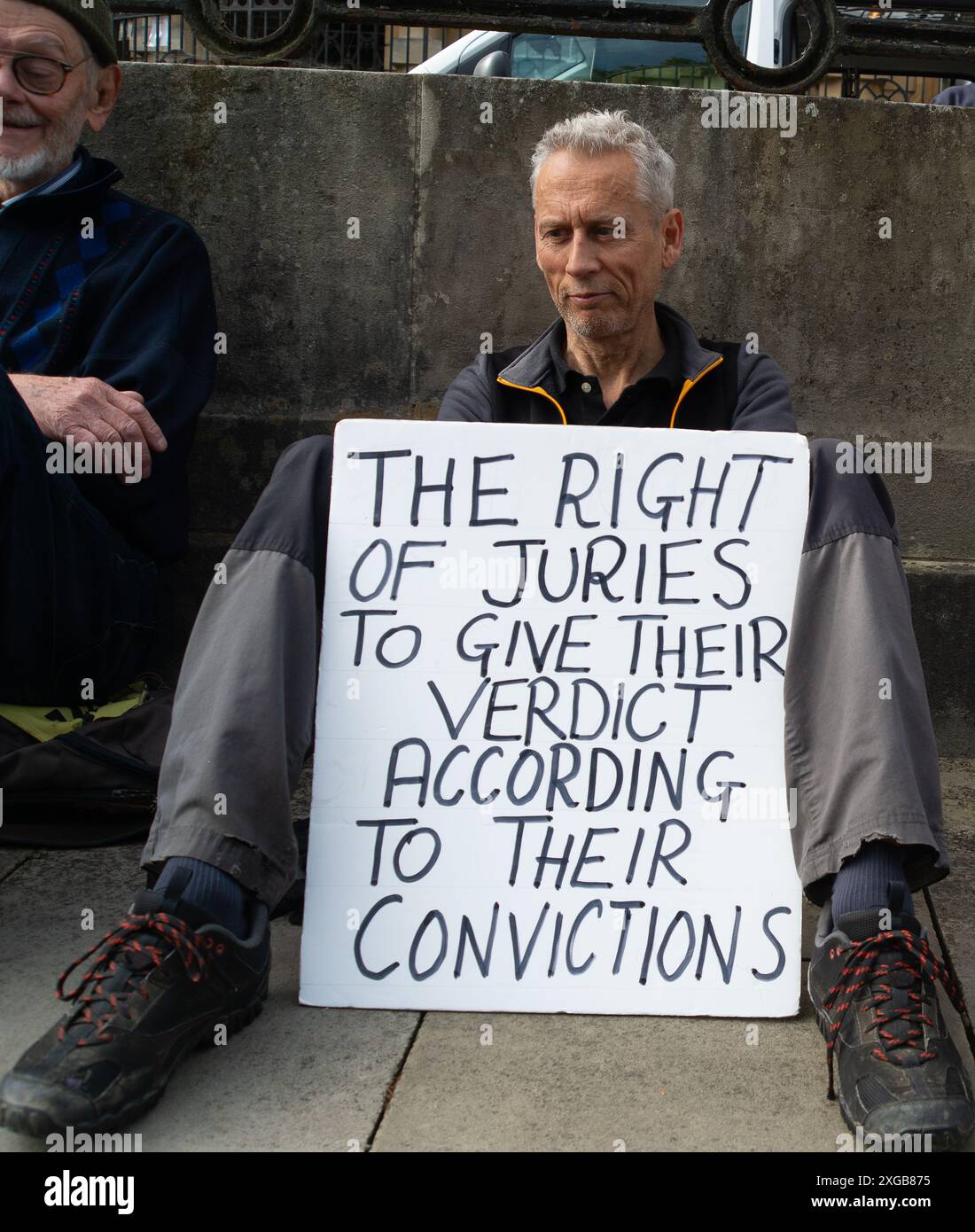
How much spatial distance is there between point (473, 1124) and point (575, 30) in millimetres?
3052

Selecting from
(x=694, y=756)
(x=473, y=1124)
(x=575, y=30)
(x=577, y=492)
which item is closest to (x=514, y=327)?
(x=575, y=30)

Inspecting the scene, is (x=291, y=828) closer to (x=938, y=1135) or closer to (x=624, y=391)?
(x=938, y=1135)

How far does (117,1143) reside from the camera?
6.31ft

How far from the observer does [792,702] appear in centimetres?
244

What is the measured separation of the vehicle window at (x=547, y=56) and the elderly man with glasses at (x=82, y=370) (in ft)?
8.65

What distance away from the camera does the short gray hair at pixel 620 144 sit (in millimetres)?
2883

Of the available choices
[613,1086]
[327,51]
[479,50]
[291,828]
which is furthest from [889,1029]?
[327,51]

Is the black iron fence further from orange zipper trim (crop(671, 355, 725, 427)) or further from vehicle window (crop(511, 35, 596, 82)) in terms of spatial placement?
orange zipper trim (crop(671, 355, 725, 427))

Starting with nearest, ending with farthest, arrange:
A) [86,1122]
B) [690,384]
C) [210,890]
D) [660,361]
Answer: [86,1122], [210,890], [690,384], [660,361]

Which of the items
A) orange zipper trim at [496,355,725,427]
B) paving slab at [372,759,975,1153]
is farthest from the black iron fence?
paving slab at [372,759,975,1153]

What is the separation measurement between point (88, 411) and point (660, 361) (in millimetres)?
1197

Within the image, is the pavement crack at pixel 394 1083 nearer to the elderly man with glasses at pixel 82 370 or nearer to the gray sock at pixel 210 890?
the gray sock at pixel 210 890

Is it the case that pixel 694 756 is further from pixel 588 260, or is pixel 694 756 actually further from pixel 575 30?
pixel 575 30

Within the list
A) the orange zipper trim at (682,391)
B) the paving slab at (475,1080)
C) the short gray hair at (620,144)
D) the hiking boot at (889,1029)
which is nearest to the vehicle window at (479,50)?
the short gray hair at (620,144)
